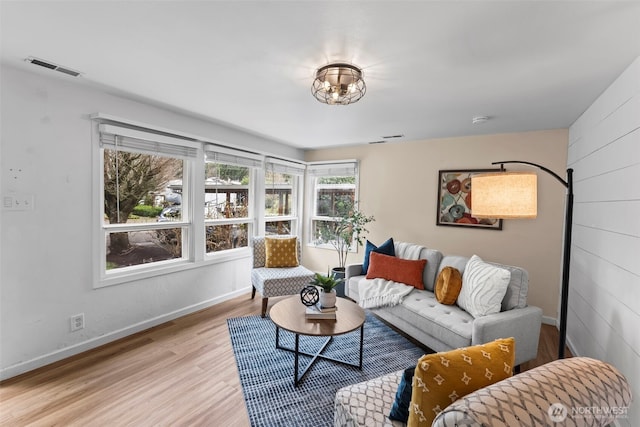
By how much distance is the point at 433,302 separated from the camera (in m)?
2.85

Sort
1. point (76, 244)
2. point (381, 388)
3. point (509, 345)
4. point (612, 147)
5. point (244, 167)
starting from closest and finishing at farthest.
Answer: point (509, 345), point (381, 388), point (612, 147), point (76, 244), point (244, 167)

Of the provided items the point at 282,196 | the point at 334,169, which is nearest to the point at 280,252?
the point at 282,196

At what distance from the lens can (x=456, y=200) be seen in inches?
156

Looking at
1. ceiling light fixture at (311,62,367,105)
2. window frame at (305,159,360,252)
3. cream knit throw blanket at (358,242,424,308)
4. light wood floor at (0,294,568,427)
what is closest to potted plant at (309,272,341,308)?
cream knit throw blanket at (358,242,424,308)

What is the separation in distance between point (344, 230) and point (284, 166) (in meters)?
1.42

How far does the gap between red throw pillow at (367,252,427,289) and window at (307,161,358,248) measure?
1.32 meters

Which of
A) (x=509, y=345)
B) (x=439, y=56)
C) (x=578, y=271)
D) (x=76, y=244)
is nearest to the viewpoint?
(x=509, y=345)

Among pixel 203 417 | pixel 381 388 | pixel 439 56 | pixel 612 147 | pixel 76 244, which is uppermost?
pixel 439 56

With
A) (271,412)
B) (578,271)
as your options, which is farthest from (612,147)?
(271,412)

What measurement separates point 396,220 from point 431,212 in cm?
53

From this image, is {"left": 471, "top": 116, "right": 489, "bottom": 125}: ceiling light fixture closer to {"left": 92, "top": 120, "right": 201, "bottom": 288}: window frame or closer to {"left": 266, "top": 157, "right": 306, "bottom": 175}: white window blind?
{"left": 266, "top": 157, "right": 306, "bottom": 175}: white window blind

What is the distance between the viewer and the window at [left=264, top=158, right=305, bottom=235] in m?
4.62

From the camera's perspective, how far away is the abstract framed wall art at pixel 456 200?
3859 millimetres

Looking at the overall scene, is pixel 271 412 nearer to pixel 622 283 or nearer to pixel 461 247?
pixel 622 283
